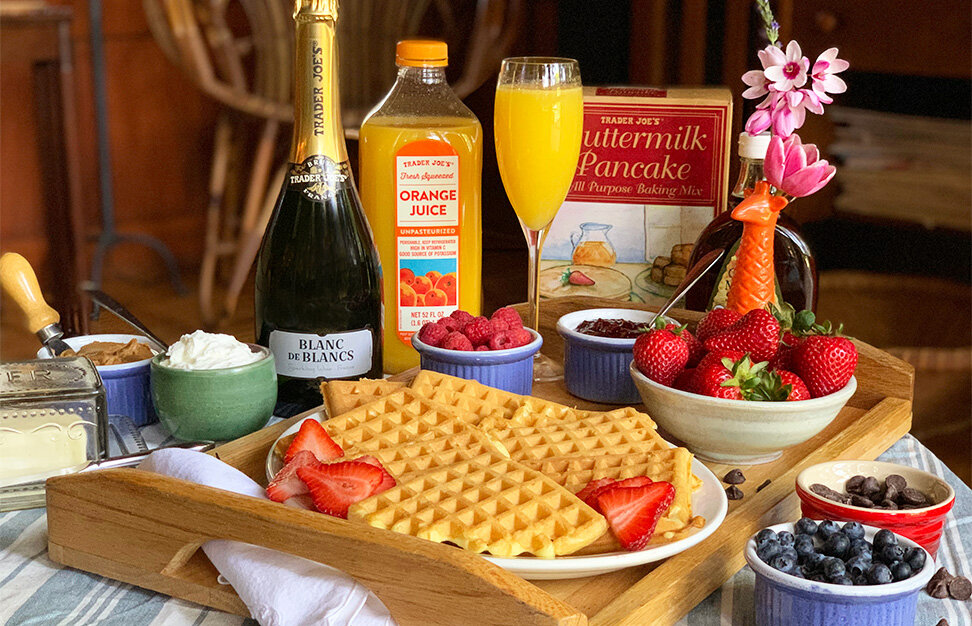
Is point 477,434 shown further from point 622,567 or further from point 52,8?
point 52,8

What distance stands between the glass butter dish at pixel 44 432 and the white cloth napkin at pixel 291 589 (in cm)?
22

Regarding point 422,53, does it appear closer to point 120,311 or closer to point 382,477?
point 120,311

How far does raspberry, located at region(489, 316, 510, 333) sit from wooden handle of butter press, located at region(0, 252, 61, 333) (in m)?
0.44

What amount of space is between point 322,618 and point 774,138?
68cm

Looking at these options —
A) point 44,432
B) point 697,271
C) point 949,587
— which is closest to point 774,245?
point 697,271

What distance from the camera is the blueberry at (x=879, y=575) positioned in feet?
2.22

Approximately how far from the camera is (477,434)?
946 mm

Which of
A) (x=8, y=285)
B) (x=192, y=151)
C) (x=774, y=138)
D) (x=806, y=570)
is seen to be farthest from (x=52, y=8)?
(x=806, y=570)

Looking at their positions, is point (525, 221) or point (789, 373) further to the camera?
point (525, 221)

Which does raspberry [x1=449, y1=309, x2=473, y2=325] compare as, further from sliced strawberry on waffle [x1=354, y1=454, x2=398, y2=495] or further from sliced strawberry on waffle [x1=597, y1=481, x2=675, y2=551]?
sliced strawberry on waffle [x1=597, y1=481, x2=675, y2=551]

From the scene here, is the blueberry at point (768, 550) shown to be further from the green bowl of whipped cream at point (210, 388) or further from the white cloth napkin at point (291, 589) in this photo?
the green bowl of whipped cream at point (210, 388)

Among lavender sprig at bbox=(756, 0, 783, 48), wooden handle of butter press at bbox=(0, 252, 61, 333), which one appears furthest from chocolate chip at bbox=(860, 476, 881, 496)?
wooden handle of butter press at bbox=(0, 252, 61, 333)

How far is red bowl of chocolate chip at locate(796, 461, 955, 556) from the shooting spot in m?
0.79

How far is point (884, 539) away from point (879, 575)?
0.05m
